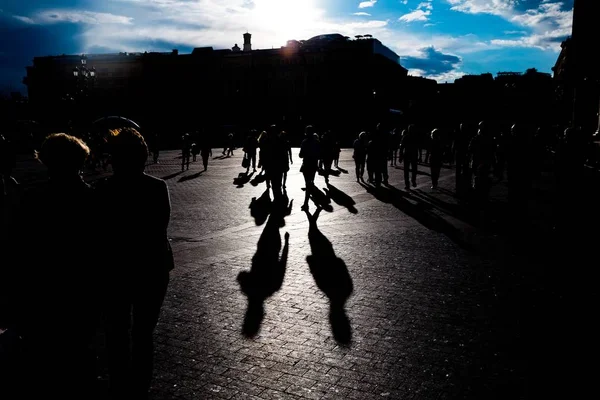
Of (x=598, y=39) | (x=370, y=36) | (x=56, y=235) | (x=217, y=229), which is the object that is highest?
(x=370, y=36)

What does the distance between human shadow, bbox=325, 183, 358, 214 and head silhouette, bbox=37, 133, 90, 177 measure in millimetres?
8897

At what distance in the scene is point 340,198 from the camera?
13.6 m

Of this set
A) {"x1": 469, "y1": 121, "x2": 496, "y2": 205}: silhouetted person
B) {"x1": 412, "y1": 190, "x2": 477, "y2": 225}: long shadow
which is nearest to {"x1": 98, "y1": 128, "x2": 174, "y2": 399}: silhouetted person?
{"x1": 412, "y1": 190, "x2": 477, "y2": 225}: long shadow

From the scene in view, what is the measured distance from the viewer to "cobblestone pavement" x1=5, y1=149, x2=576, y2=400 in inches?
145

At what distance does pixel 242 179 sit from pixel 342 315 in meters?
14.4

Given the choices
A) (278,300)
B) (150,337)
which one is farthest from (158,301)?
(278,300)

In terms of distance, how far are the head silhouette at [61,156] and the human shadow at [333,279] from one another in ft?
8.82

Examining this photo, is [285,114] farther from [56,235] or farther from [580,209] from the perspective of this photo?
[56,235]

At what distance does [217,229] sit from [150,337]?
619 cm

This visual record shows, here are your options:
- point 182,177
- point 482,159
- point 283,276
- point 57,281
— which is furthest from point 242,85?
point 57,281

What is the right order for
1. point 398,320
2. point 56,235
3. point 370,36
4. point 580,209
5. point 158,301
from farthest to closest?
1. point 370,36
2. point 580,209
3. point 398,320
4. point 158,301
5. point 56,235

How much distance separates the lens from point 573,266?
265 inches

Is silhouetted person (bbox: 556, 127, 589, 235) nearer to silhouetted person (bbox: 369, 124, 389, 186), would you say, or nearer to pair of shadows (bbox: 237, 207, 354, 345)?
pair of shadows (bbox: 237, 207, 354, 345)

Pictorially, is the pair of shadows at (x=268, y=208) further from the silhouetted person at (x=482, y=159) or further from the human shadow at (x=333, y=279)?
the silhouetted person at (x=482, y=159)
